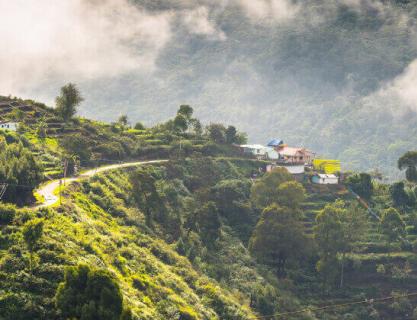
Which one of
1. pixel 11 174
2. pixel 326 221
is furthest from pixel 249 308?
pixel 11 174

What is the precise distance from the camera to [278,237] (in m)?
110

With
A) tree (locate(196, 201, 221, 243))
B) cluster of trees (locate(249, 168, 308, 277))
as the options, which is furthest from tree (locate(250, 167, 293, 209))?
tree (locate(196, 201, 221, 243))

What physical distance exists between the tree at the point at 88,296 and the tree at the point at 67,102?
335 feet

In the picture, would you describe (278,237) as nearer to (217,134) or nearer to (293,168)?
(293,168)

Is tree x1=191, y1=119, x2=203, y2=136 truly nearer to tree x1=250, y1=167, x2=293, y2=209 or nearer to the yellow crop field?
the yellow crop field

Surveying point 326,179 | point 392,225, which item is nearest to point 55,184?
point 392,225

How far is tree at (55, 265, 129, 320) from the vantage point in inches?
1912

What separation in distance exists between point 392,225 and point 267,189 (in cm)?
2893

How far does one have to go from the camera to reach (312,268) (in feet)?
387

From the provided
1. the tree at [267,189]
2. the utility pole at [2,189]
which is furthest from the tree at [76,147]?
the utility pole at [2,189]

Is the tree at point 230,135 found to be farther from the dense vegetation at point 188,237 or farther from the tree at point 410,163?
the tree at point 410,163

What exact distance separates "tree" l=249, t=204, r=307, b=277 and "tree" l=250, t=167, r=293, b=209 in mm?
11684

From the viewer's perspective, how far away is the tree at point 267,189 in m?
126

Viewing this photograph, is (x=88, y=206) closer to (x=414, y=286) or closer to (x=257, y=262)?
(x=257, y=262)
